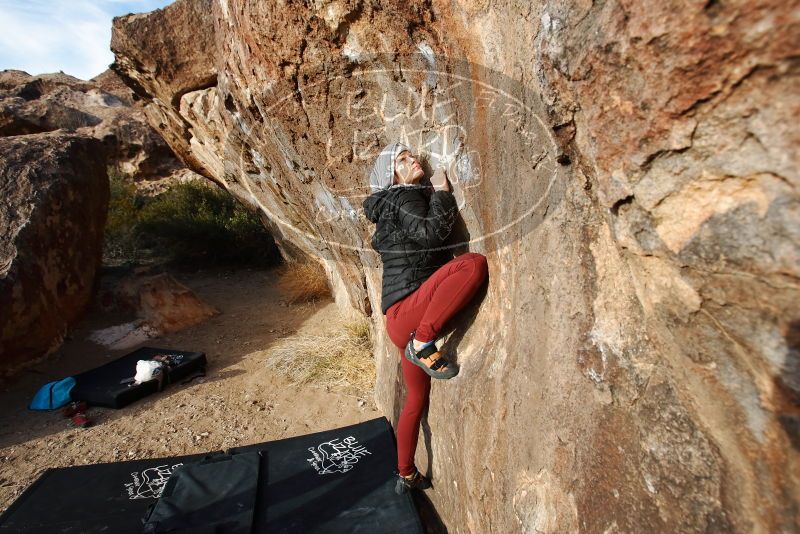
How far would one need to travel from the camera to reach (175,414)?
397cm

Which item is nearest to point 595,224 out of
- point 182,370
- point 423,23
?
point 423,23

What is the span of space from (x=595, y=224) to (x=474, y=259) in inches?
27.4

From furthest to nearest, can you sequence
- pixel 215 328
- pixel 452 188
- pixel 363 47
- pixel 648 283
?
pixel 215 328, pixel 363 47, pixel 452 188, pixel 648 283

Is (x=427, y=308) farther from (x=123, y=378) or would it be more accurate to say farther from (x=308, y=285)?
(x=308, y=285)

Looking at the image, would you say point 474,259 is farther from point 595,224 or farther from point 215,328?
point 215,328

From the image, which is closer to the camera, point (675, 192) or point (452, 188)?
point (675, 192)

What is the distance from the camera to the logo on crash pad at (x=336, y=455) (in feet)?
10.4

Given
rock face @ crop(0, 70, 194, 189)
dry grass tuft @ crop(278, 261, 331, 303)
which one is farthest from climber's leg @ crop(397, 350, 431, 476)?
rock face @ crop(0, 70, 194, 189)

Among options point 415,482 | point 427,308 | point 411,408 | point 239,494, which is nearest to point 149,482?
point 239,494

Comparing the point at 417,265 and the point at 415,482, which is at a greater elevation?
the point at 417,265

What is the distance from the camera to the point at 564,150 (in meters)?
1.46

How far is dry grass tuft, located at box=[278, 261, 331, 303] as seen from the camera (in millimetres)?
6410

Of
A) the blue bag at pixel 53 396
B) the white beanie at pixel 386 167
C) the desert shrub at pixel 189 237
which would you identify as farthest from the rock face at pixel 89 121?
the white beanie at pixel 386 167

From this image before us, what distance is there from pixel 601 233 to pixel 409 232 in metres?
0.98
